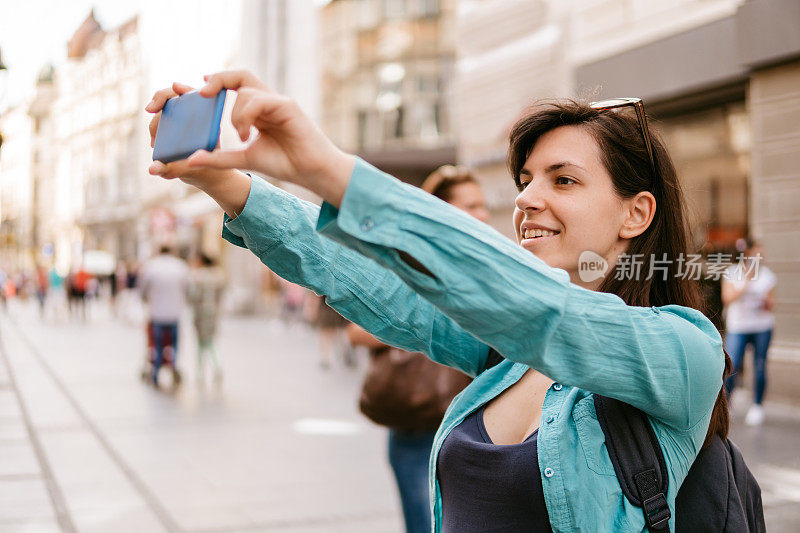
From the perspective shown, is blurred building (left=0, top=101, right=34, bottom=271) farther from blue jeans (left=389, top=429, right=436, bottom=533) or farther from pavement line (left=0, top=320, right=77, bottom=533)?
blue jeans (left=389, top=429, right=436, bottom=533)

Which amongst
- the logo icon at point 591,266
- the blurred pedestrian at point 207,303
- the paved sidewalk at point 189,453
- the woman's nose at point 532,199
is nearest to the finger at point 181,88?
the woman's nose at point 532,199

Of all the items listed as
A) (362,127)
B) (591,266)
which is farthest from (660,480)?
(362,127)

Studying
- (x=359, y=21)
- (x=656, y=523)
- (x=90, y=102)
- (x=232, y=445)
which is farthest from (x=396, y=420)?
(x=90, y=102)

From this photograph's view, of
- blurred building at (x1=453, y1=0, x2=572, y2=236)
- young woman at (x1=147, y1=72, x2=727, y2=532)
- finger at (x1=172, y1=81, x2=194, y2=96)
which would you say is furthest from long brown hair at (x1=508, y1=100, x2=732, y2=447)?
blurred building at (x1=453, y1=0, x2=572, y2=236)

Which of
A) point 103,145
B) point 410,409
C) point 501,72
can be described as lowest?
point 410,409

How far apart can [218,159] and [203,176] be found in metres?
0.26

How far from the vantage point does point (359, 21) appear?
927 inches

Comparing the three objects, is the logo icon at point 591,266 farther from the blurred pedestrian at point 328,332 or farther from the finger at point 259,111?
the blurred pedestrian at point 328,332

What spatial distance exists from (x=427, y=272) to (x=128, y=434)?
6.59 m

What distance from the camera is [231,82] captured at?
37.6 inches

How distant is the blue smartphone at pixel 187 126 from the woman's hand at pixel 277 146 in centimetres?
2

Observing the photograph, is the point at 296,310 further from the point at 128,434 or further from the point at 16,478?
the point at 16,478

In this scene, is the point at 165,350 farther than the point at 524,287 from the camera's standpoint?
Yes

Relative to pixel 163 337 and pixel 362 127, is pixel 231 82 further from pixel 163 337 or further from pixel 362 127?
pixel 362 127
